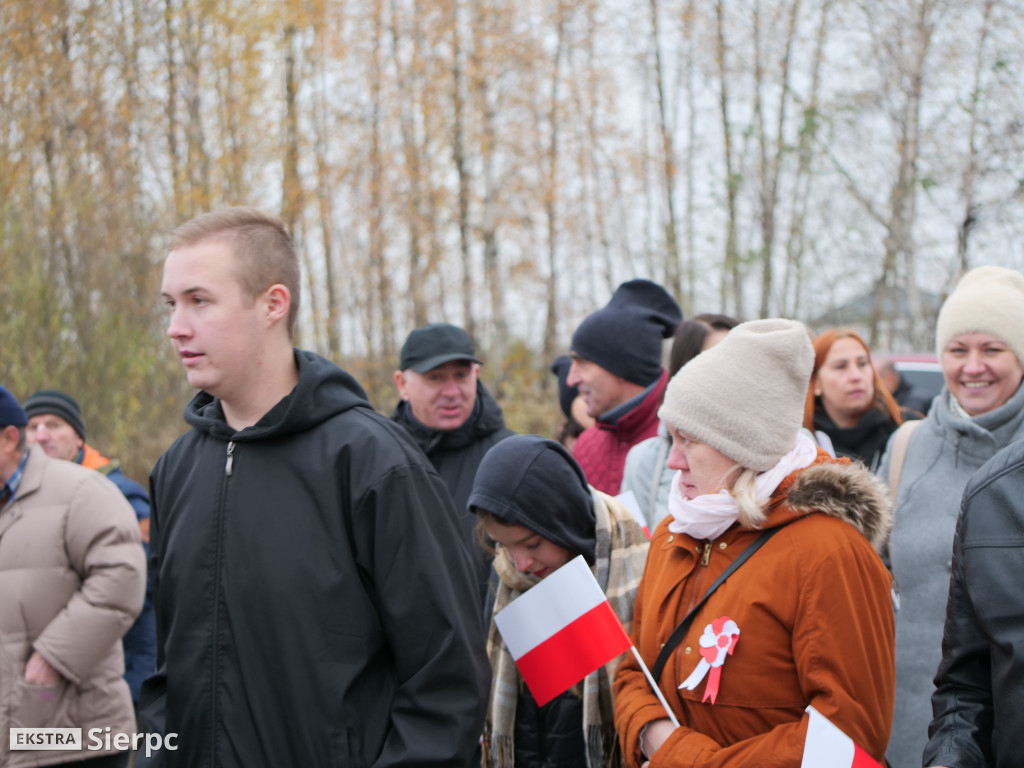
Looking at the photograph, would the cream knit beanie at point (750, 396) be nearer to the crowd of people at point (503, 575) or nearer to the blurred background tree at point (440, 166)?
the crowd of people at point (503, 575)

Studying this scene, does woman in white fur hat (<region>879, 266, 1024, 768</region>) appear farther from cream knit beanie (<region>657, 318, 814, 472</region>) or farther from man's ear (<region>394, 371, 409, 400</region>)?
man's ear (<region>394, 371, 409, 400</region>)

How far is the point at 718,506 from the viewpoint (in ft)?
7.30

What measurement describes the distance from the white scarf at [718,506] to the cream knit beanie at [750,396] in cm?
3

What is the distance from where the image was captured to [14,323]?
10.2 m

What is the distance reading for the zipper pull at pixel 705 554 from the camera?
230 cm

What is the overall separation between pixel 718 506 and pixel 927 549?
1.42 metres

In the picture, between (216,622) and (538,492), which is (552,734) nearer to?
(538,492)

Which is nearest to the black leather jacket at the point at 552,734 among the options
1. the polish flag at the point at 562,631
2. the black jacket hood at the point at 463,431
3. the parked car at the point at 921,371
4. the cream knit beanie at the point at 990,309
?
the polish flag at the point at 562,631

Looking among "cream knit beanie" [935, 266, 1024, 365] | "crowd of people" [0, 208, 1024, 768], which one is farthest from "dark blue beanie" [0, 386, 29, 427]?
"cream knit beanie" [935, 266, 1024, 365]

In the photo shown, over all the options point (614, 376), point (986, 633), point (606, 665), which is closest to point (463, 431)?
point (614, 376)

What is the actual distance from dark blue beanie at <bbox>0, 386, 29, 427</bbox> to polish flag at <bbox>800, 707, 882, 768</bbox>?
11.6 feet

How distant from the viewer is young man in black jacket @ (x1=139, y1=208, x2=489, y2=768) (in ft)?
6.66

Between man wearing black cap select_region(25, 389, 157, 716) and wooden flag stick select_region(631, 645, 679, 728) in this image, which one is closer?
wooden flag stick select_region(631, 645, 679, 728)

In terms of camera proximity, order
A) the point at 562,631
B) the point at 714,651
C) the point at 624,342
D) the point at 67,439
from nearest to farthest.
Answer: the point at 714,651, the point at 562,631, the point at 624,342, the point at 67,439
